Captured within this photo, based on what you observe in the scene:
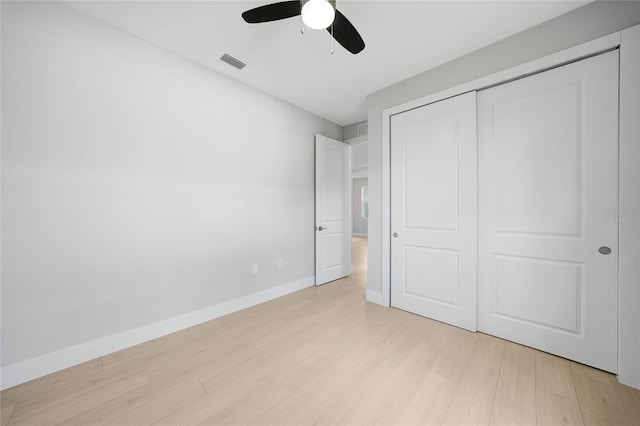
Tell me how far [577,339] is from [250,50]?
3613 millimetres

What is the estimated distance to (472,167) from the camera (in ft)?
7.17

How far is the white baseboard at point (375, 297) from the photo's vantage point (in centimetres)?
283

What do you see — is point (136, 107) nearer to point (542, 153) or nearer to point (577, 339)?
point (542, 153)

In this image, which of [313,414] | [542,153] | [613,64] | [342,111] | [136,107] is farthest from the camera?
[342,111]

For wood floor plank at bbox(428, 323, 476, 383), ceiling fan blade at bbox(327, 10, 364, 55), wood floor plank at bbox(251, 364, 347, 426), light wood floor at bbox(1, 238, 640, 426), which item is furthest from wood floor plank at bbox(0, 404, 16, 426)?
ceiling fan blade at bbox(327, 10, 364, 55)

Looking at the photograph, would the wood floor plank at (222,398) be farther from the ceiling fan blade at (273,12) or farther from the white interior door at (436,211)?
the ceiling fan blade at (273,12)

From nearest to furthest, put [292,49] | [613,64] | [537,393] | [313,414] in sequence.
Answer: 1. [313,414]
2. [537,393]
3. [613,64]
4. [292,49]

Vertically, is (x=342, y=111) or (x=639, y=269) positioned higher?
(x=342, y=111)

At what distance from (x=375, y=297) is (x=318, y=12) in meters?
2.79

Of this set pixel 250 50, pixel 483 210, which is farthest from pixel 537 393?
pixel 250 50

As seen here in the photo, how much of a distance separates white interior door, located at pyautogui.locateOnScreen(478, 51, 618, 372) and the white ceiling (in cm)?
52

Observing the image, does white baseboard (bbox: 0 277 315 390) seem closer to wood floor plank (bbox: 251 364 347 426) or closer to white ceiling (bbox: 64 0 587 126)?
wood floor plank (bbox: 251 364 347 426)

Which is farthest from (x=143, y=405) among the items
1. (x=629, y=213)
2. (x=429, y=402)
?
(x=629, y=213)

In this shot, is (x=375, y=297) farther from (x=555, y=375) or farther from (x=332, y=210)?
(x=555, y=375)
